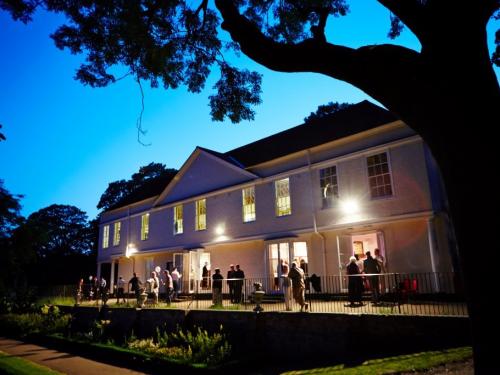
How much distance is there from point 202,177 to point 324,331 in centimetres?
1454

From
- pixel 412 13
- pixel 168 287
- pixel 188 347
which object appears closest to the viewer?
pixel 412 13

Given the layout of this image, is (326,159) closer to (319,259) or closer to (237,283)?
(319,259)

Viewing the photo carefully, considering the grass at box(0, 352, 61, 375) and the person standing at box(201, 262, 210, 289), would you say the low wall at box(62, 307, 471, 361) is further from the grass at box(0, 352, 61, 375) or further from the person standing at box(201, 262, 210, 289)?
the person standing at box(201, 262, 210, 289)

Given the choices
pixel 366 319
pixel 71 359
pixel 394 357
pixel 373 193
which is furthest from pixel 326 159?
pixel 71 359

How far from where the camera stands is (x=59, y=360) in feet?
42.1

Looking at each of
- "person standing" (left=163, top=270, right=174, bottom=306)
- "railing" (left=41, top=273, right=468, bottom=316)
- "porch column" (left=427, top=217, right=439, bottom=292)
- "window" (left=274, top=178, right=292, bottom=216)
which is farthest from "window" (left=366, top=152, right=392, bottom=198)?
"person standing" (left=163, top=270, right=174, bottom=306)

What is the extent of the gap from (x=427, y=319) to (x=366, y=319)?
4.95ft

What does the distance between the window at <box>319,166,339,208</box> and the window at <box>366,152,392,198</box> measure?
160 cm

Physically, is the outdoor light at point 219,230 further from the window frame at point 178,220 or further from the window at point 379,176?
the window at point 379,176

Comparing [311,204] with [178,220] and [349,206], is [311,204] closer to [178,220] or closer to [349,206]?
[349,206]

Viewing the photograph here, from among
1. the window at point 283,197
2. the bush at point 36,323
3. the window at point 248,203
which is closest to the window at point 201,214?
the window at point 248,203

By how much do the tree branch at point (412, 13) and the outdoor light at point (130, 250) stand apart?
25.5 metres

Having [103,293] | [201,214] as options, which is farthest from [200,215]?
[103,293]

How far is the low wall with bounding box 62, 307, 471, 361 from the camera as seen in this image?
8.24 metres
